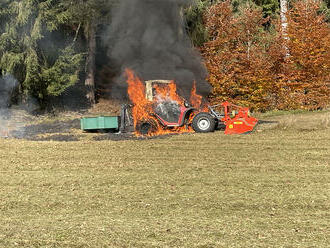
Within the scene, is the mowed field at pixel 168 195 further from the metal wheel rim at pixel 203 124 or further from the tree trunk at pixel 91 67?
the tree trunk at pixel 91 67

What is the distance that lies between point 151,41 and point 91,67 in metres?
8.37

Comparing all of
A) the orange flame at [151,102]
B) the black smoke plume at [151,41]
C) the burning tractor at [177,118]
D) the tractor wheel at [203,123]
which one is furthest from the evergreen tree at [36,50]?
the tractor wheel at [203,123]

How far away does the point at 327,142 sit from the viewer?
13.5m

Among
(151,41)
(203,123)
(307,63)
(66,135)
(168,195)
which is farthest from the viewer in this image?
(307,63)

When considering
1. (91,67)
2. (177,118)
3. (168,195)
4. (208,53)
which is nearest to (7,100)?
(91,67)

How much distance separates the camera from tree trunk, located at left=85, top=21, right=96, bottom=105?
25281mm

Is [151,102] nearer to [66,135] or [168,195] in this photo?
[66,135]

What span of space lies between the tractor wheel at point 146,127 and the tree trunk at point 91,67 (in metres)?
10.0

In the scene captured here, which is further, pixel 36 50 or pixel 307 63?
pixel 307 63

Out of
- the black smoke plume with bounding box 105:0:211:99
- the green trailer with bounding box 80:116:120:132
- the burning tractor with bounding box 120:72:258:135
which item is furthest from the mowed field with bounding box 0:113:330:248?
the black smoke plume with bounding box 105:0:211:99

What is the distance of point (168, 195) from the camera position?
7.70 meters

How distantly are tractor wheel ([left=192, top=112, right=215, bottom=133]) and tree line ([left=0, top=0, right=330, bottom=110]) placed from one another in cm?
822

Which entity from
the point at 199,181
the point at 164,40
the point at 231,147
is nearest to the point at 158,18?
the point at 164,40

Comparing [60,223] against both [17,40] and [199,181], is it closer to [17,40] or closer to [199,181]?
[199,181]
